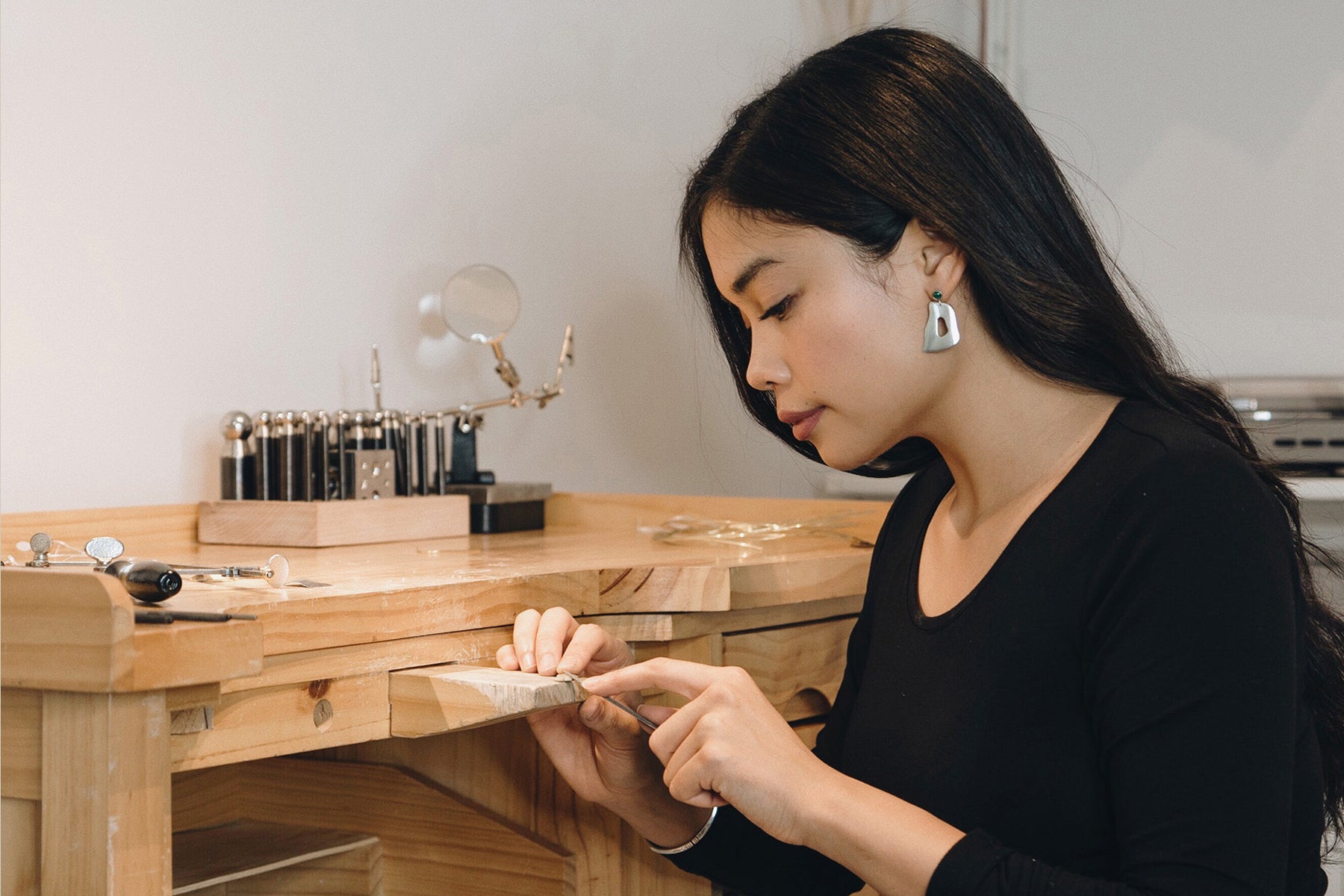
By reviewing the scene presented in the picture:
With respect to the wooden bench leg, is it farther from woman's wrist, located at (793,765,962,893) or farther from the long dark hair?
Result: the long dark hair

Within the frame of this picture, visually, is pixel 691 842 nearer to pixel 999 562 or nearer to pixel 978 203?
pixel 999 562

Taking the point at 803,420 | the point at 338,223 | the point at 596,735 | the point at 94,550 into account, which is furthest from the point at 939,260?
the point at 338,223

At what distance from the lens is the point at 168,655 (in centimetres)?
72

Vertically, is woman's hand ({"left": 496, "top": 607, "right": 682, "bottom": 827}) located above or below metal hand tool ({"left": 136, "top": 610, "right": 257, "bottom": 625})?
below

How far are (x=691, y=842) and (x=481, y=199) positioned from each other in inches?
43.6

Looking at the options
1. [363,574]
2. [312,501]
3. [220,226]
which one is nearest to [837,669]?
[363,574]

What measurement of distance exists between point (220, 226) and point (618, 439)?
81 centimetres

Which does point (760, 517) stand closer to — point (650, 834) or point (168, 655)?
point (650, 834)

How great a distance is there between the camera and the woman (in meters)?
0.80

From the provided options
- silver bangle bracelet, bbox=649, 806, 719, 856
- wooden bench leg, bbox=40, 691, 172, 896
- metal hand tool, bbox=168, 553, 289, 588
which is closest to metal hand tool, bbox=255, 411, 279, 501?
metal hand tool, bbox=168, 553, 289, 588

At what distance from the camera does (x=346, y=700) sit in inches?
35.4

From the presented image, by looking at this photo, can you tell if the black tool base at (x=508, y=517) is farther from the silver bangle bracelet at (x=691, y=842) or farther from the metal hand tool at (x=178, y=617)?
the metal hand tool at (x=178, y=617)

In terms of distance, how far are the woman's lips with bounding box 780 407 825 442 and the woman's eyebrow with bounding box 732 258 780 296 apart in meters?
0.10

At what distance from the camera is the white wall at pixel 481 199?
4.66 feet
